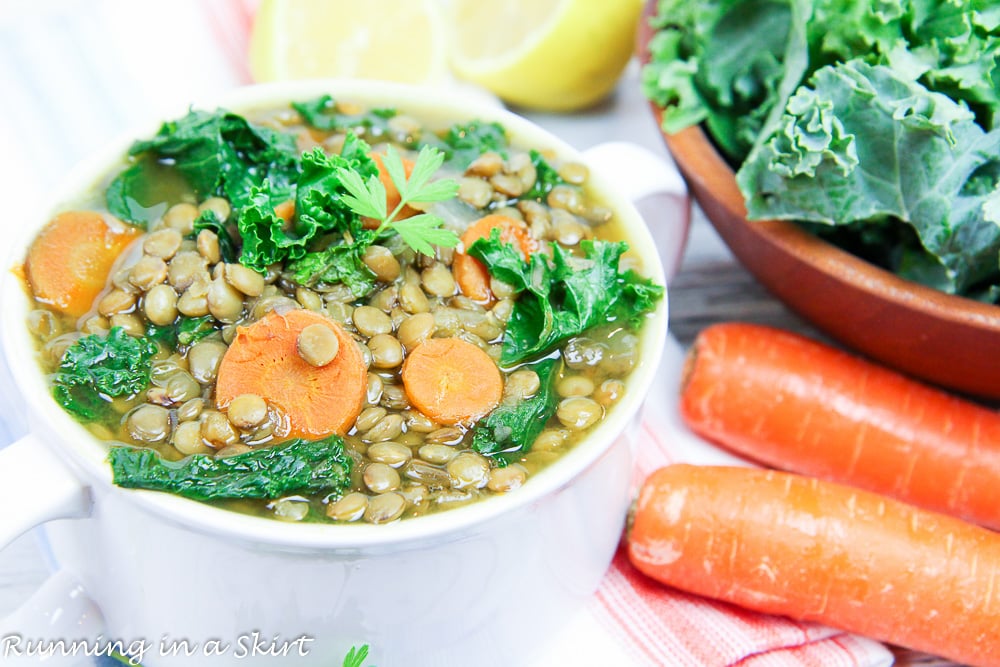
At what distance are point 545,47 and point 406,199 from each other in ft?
5.55

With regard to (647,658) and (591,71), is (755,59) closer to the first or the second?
(591,71)

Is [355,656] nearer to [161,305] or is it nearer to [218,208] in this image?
[161,305]

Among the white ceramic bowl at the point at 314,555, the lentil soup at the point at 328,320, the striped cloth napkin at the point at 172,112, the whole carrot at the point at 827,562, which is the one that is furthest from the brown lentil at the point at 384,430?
the whole carrot at the point at 827,562

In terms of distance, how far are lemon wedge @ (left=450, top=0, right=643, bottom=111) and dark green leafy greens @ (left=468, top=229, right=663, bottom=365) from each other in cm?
165

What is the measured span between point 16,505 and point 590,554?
1.15 m

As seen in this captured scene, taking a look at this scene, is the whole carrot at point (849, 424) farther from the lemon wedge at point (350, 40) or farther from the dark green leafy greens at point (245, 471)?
the lemon wedge at point (350, 40)

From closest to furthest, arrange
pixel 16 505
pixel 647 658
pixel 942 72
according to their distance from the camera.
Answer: pixel 16 505
pixel 647 658
pixel 942 72

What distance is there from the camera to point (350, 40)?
3.62 metres

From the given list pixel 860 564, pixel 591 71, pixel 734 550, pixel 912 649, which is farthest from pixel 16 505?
pixel 591 71

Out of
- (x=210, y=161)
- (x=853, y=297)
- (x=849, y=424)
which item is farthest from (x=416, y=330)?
(x=849, y=424)

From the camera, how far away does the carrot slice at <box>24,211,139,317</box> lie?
78.7 inches

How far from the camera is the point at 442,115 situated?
8.33 ft

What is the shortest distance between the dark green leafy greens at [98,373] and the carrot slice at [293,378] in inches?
6.4

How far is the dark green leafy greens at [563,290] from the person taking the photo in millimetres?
2066
